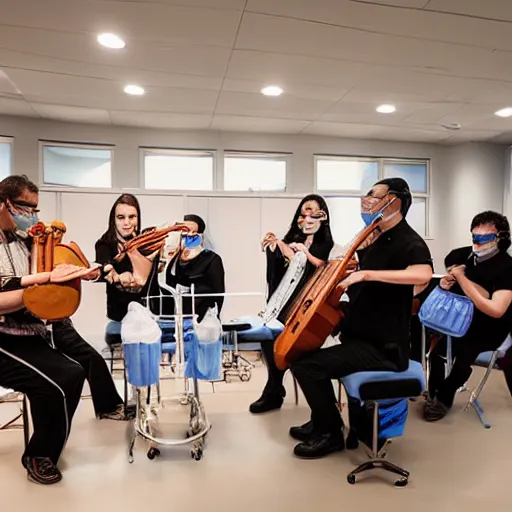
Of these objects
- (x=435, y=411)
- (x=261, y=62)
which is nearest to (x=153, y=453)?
(x=435, y=411)

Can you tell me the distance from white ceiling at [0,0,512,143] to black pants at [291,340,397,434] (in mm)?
1829

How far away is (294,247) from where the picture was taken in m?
2.88

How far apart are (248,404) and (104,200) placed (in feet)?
8.08

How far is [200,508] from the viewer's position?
2035mm

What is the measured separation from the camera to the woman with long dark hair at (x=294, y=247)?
117 inches

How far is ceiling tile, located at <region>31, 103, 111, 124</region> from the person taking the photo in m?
4.42

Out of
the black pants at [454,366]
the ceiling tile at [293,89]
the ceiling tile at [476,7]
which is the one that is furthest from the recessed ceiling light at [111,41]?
the black pants at [454,366]

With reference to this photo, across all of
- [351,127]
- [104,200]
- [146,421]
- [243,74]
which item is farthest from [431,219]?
[146,421]

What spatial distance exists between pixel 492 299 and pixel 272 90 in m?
2.38

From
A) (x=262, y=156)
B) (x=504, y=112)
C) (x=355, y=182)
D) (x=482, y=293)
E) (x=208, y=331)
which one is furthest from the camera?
(x=355, y=182)

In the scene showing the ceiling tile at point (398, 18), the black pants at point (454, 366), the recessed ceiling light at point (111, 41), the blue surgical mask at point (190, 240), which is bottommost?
the black pants at point (454, 366)

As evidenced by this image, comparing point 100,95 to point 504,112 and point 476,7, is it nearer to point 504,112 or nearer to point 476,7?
point 476,7

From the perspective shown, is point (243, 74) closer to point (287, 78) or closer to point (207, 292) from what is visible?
point (287, 78)

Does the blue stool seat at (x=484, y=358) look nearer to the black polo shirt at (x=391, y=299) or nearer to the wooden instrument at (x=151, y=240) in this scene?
the black polo shirt at (x=391, y=299)
